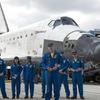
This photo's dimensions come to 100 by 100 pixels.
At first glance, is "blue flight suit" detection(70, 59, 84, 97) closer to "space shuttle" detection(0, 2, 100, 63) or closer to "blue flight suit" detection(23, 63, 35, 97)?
"blue flight suit" detection(23, 63, 35, 97)

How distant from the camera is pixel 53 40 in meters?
24.4

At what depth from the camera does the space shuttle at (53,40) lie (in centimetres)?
2234

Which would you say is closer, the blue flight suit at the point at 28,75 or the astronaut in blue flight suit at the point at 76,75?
the astronaut in blue flight suit at the point at 76,75

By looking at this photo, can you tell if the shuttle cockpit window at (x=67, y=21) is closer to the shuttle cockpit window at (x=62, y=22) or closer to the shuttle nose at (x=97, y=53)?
the shuttle cockpit window at (x=62, y=22)

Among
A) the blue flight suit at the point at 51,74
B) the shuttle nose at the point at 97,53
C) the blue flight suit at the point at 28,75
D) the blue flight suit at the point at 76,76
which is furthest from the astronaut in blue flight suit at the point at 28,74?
the shuttle nose at the point at 97,53

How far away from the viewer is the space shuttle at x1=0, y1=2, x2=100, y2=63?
22.3 meters

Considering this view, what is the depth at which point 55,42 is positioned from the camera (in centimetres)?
2409

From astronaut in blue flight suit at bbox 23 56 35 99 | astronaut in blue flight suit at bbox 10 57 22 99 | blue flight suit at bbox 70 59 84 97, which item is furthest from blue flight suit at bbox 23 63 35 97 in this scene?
blue flight suit at bbox 70 59 84 97

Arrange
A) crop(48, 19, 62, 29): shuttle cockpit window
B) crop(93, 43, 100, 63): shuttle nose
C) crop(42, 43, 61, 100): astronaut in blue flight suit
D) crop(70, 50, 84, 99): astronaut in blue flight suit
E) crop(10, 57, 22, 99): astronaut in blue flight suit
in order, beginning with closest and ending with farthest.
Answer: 1. crop(42, 43, 61, 100): astronaut in blue flight suit
2. crop(70, 50, 84, 99): astronaut in blue flight suit
3. crop(10, 57, 22, 99): astronaut in blue flight suit
4. crop(93, 43, 100, 63): shuttle nose
5. crop(48, 19, 62, 29): shuttle cockpit window

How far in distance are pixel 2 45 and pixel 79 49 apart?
10.9 metres

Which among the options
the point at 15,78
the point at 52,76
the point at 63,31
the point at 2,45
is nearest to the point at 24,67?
the point at 15,78

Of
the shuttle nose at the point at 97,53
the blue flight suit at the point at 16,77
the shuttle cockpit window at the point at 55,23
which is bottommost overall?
the blue flight suit at the point at 16,77

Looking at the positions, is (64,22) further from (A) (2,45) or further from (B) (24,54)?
(A) (2,45)

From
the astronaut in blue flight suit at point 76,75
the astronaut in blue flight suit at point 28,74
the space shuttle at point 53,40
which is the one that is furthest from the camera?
the space shuttle at point 53,40
